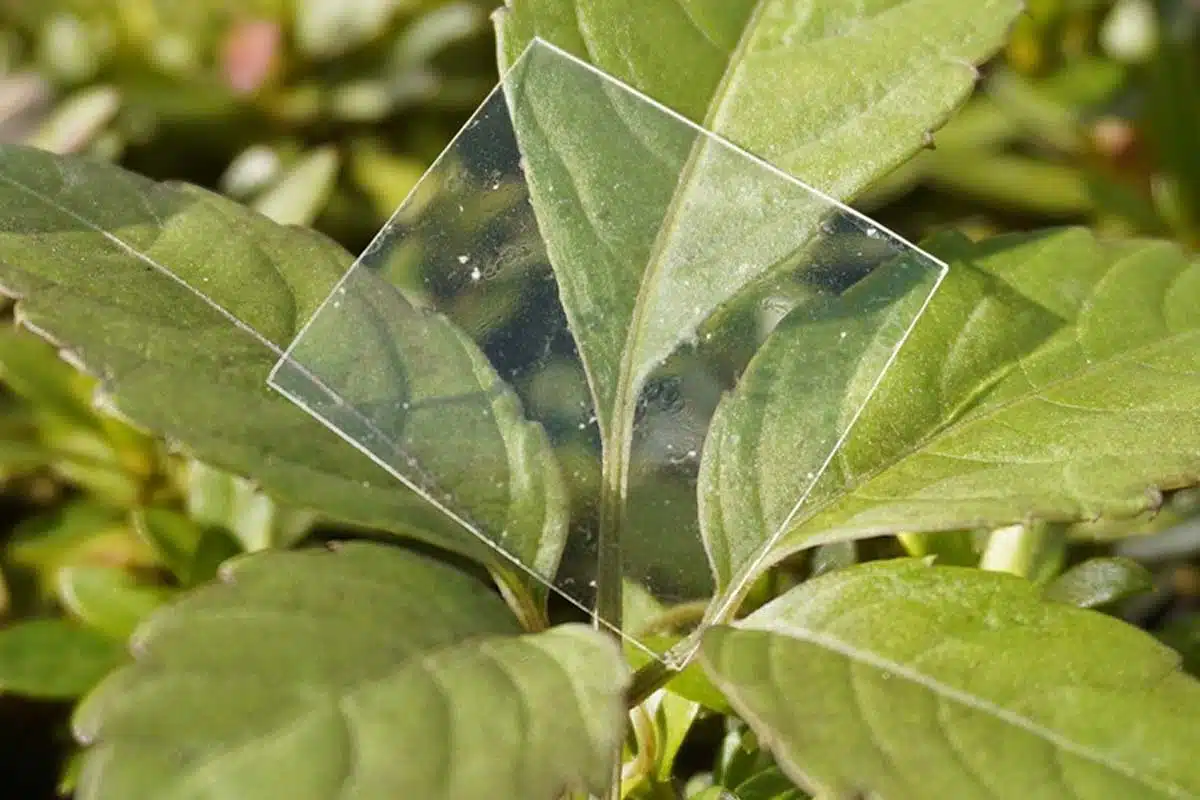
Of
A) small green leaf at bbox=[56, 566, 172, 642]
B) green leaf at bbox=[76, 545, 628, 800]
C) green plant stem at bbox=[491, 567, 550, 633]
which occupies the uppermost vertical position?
green leaf at bbox=[76, 545, 628, 800]

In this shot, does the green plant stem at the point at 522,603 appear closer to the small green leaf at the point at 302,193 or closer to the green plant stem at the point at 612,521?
the green plant stem at the point at 612,521

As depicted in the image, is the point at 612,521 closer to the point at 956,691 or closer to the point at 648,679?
the point at 648,679

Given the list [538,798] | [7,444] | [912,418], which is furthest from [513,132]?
[7,444]

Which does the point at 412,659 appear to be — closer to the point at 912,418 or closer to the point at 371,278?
the point at 371,278

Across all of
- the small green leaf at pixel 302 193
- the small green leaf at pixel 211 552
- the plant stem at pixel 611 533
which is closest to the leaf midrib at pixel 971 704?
the plant stem at pixel 611 533

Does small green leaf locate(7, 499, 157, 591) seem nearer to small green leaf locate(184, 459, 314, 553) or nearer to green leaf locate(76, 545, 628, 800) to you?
small green leaf locate(184, 459, 314, 553)

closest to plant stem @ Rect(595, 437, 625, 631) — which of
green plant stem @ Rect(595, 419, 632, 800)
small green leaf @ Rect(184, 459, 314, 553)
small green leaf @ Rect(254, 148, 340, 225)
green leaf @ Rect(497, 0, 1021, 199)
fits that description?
green plant stem @ Rect(595, 419, 632, 800)

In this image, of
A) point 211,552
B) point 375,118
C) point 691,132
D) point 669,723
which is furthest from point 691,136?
point 375,118
